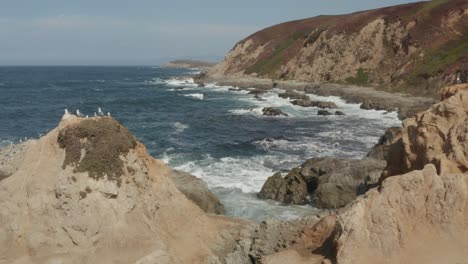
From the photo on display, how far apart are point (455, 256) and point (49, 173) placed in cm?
1036

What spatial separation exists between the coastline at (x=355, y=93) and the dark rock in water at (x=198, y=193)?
36975mm

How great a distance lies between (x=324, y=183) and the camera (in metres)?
25.2

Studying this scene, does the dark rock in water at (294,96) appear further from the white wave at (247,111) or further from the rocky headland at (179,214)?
the rocky headland at (179,214)

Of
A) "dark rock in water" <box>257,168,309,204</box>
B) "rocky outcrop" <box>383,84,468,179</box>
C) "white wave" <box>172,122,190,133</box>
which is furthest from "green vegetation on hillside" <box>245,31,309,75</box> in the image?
"rocky outcrop" <box>383,84,468,179</box>

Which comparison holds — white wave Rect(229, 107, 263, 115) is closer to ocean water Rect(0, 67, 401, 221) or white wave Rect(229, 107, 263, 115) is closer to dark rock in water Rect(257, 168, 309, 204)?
ocean water Rect(0, 67, 401, 221)

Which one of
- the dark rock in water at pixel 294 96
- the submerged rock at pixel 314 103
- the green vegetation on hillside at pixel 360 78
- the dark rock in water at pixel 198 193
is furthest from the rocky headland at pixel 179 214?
the green vegetation on hillside at pixel 360 78

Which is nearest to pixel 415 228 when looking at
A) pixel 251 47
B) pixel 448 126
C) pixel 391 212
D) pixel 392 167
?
pixel 391 212

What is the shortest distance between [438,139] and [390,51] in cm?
7456

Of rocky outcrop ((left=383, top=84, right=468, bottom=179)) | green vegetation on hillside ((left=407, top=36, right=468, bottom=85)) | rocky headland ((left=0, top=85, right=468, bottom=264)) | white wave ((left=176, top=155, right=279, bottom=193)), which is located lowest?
white wave ((left=176, top=155, right=279, bottom=193))

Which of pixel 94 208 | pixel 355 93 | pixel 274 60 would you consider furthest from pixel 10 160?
pixel 274 60

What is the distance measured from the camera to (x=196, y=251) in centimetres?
1281

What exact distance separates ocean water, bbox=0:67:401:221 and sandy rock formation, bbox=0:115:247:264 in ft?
34.1

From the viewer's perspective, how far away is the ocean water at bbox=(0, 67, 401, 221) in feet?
94.7

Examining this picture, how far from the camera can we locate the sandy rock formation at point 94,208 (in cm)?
1164
